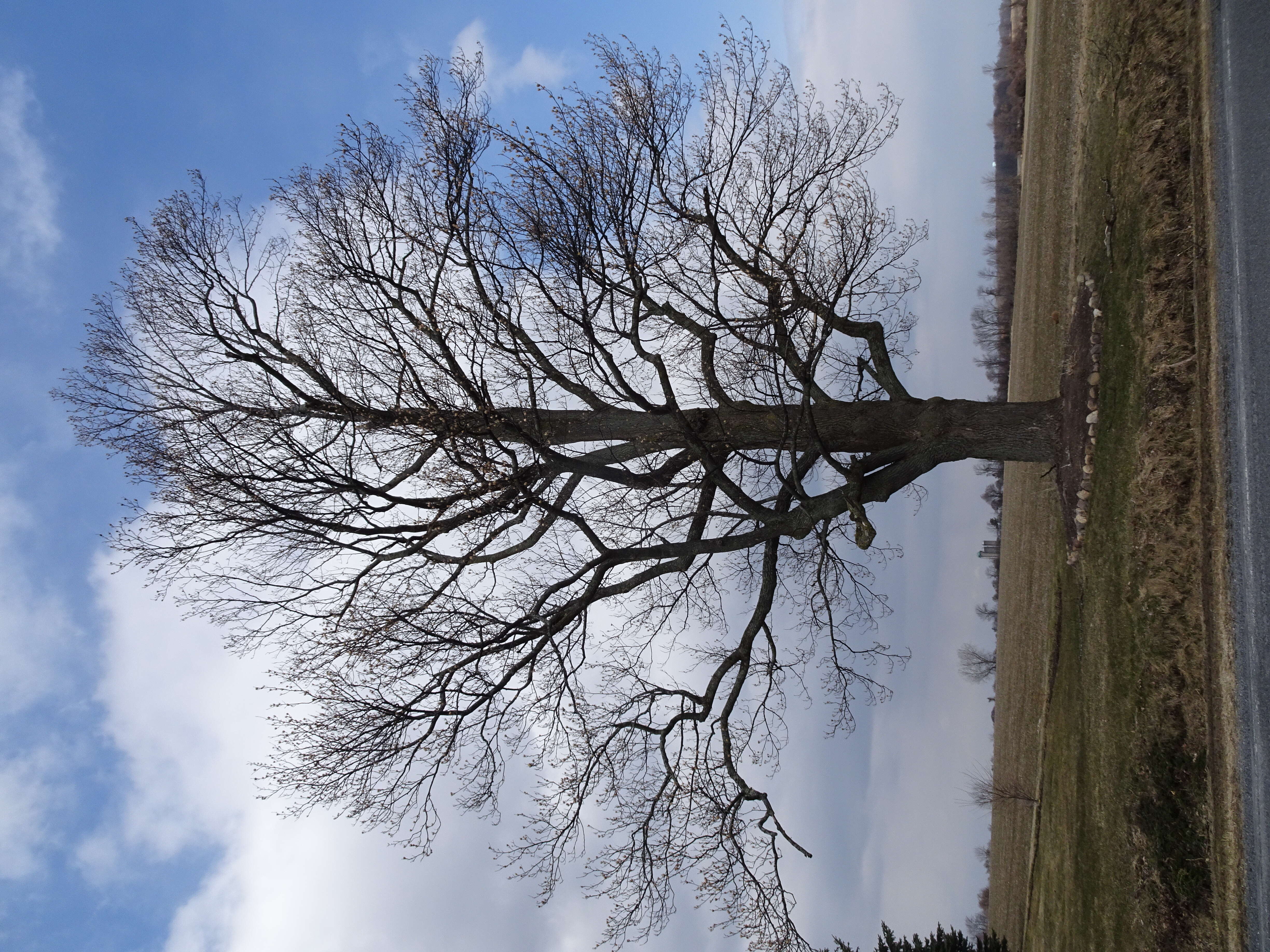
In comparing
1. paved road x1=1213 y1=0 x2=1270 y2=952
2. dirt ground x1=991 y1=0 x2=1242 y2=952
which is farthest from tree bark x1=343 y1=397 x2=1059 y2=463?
paved road x1=1213 y1=0 x2=1270 y2=952

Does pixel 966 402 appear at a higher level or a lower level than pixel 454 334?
lower

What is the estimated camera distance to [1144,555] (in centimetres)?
729

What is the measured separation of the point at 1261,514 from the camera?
216 inches

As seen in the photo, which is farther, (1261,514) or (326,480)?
(326,480)

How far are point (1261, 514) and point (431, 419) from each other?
7.47 m

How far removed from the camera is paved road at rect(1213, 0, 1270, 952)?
523 cm

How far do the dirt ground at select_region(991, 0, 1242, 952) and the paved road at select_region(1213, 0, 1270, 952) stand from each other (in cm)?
16

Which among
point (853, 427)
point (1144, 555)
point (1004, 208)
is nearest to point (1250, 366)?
point (1144, 555)

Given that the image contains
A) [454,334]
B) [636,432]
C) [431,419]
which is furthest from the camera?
[636,432]

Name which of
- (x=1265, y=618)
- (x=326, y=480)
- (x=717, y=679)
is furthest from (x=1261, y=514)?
(x=326, y=480)

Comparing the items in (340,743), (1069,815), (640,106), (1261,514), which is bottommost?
(1069,815)

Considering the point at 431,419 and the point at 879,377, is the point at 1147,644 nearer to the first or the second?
the point at 879,377

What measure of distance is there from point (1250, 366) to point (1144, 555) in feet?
7.52

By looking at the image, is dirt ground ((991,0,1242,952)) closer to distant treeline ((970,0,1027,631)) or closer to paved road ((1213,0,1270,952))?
paved road ((1213,0,1270,952))
